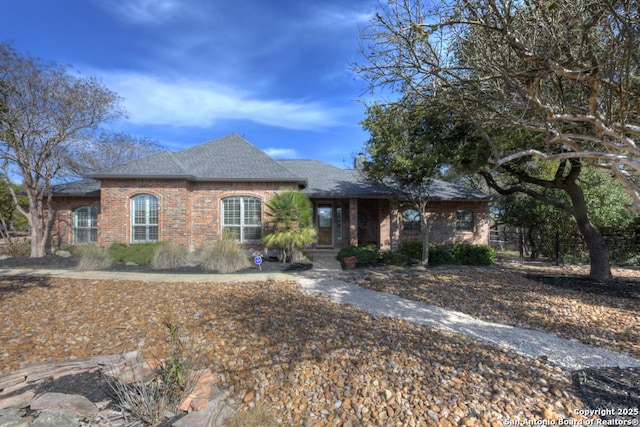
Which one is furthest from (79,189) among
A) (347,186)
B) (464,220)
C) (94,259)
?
(464,220)

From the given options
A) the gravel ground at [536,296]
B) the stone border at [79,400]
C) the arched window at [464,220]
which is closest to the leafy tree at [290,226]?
the gravel ground at [536,296]

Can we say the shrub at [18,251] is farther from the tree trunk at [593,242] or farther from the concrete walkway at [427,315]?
the tree trunk at [593,242]

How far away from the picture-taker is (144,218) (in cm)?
1239

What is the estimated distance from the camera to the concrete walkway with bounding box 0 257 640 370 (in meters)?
3.94

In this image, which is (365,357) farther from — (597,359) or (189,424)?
(597,359)

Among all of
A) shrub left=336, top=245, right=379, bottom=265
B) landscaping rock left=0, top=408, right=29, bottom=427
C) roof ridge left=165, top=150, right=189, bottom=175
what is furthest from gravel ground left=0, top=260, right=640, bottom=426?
roof ridge left=165, top=150, right=189, bottom=175

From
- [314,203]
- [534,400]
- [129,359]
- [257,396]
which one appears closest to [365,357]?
[257,396]

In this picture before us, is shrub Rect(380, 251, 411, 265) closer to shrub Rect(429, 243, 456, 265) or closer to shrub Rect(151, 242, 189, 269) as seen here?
shrub Rect(429, 243, 456, 265)

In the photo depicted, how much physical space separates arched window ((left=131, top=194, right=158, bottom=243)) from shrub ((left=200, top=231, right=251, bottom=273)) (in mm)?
3667

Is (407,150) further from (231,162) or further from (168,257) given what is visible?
(168,257)

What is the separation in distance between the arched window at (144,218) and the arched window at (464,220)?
13.9 metres

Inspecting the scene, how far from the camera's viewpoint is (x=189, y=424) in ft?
7.70

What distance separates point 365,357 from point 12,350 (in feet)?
15.0

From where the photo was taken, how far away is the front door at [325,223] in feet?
49.1
